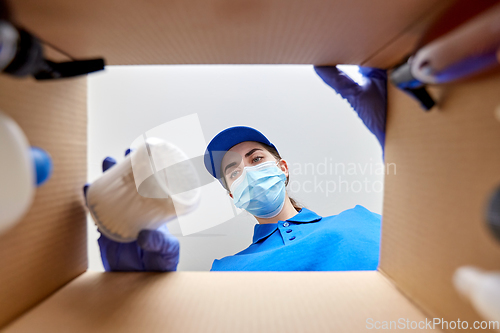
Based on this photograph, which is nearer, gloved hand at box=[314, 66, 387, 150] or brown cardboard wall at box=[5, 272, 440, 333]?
brown cardboard wall at box=[5, 272, 440, 333]

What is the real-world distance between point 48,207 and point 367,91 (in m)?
0.73

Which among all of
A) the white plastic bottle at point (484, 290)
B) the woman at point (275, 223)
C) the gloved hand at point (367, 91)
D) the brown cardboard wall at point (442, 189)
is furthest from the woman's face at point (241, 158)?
the white plastic bottle at point (484, 290)

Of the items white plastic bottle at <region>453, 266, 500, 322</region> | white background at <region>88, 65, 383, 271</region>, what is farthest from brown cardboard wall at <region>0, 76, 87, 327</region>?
white plastic bottle at <region>453, 266, 500, 322</region>

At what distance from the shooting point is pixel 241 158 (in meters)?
1.07

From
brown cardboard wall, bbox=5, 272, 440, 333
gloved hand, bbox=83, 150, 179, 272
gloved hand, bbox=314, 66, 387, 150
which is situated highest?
gloved hand, bbox=314, 66, 387, 150

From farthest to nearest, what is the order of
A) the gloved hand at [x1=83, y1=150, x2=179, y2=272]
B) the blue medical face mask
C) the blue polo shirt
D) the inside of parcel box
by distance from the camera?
the blue medical face mask → the blue polo shirt → the gloved hand at [x1=83, y1=150, x2=179, y2=272] → the inside of parcel box

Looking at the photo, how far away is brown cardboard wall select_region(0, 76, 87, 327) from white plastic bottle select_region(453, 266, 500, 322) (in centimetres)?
60

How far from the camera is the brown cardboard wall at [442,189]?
35 cm

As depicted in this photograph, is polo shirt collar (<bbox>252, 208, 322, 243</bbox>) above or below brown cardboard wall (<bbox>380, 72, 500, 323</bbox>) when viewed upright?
below

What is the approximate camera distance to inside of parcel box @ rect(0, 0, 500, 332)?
0.38 meters

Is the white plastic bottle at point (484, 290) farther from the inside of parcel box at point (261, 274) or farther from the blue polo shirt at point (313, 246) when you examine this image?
the blue polo shirt at point (313, 246)

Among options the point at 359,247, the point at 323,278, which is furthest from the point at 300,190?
the point at 323,278

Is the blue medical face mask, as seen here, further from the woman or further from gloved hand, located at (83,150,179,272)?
gloved hand, located at (83,150,179,272)

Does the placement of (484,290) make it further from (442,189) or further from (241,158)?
(241,158)
